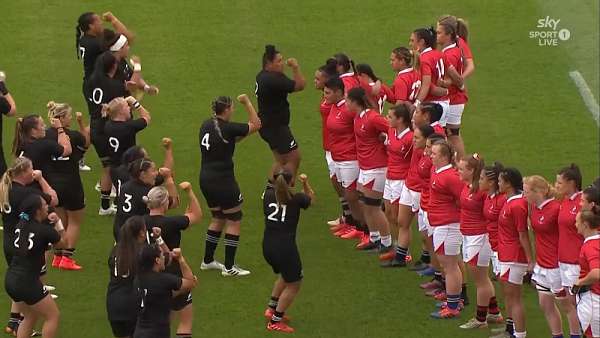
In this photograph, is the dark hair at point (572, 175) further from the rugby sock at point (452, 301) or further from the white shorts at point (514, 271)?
the rugby sock at point (452, 301)

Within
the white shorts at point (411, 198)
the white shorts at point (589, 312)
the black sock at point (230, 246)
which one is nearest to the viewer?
the white shorts at point (589, 312)

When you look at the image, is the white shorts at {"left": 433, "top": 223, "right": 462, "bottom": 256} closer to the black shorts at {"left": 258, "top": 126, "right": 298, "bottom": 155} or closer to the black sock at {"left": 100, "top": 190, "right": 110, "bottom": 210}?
the black shorts at {"left": 258, "top": 126, "right": 298, "bottom": 155}

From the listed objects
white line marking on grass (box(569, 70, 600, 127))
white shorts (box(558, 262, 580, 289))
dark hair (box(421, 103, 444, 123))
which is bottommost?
white shorts (box(558, 262, 580, 289))

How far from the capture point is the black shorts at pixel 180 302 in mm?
13727

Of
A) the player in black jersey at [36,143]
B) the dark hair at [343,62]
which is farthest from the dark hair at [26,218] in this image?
the dark hair at [343,62]

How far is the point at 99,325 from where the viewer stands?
1505cm

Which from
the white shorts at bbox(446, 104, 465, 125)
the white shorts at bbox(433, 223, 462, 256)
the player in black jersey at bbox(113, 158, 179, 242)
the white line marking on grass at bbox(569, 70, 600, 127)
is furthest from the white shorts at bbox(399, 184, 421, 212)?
the white line marking on grass at bbox(569, 70, 600, 127)

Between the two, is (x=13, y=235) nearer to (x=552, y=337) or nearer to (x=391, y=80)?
(x=552, y=337)

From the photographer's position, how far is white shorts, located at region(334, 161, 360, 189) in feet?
56.5

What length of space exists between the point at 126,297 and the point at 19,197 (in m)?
1.88

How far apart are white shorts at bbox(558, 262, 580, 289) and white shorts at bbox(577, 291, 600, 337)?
501mm

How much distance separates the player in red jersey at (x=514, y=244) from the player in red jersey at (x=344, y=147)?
336 cm

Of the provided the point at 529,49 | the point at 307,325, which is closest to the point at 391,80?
the point at 529,49

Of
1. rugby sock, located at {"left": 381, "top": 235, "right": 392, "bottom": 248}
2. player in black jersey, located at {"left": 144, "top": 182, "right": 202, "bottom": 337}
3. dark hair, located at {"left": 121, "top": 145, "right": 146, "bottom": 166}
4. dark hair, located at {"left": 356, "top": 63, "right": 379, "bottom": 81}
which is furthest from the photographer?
dark hair, located at {"left": 356, "top": 63, "right": 379, "bottom": 81}
